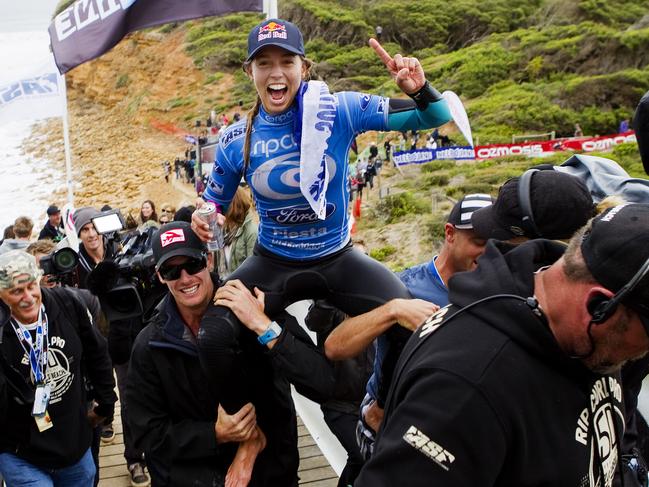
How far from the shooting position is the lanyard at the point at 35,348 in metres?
3.67

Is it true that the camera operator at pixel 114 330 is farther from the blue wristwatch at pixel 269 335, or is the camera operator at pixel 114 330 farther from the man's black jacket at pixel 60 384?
the blue wristwatch at pixel 269 335

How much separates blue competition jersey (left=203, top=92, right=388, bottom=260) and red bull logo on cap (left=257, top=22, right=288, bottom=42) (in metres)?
0.40

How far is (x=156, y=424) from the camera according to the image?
322cm

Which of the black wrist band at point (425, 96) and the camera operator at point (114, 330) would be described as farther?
the camera operator at point (114, 330)

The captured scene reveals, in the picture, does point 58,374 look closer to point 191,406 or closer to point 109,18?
point 191,406

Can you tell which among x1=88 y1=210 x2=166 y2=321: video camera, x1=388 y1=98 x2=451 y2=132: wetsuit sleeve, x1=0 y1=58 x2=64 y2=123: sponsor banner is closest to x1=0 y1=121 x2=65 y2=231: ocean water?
x1=0 y1=58 x2=64 y2=123: sponsor banner

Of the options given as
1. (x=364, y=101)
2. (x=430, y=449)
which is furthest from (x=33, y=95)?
(x=430, y=449)

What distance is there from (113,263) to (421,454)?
3630 millimetres

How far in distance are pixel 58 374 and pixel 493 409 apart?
309cm

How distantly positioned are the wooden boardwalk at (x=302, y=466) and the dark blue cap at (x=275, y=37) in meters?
3.21

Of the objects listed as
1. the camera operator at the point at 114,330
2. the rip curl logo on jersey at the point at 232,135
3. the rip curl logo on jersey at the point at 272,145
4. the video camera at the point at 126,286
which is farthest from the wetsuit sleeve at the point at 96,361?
the rip curl logo on jersey at the point at 272,145

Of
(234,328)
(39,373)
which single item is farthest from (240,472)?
(39,373)

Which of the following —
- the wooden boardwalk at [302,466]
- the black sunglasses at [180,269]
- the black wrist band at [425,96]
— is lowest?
the wooden boardwalk at [302,466]

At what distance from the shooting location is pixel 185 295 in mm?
3361
